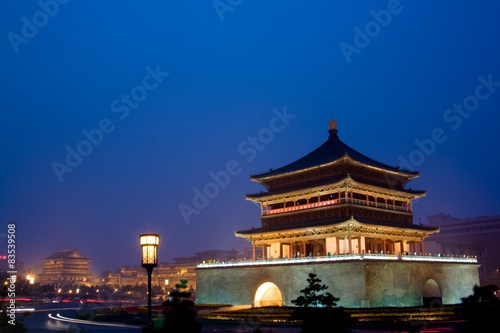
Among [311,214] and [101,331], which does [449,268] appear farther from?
[101,331]

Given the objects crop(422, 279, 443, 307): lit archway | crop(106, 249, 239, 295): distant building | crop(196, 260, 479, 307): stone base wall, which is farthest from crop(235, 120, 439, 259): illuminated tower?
crop(106, 249, 239, 295): distant building

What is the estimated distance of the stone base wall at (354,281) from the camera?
37.6 m

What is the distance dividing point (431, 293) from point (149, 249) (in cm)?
3472

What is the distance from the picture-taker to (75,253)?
143 metres

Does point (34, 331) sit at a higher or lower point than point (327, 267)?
lower

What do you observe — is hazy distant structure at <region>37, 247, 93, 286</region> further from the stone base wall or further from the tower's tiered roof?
the tower's tiered roof

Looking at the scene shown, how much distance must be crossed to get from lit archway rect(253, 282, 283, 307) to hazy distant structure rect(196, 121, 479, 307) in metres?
0.09

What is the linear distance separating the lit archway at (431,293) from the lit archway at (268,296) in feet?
40.6

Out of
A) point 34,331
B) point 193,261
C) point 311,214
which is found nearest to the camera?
point 34,331

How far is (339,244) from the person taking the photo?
42.1 meters

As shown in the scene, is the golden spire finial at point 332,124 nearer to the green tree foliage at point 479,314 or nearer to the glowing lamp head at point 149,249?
the green tree foliage at point 479,314

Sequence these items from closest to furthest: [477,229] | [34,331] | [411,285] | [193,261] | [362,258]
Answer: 1. [34,331]
2. [362,258]
3. [411,285]
4. [477,229]
5. [193,261]

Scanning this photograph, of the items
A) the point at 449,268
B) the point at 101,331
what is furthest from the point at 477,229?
the point at 101,331

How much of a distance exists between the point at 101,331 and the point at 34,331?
3962mm
